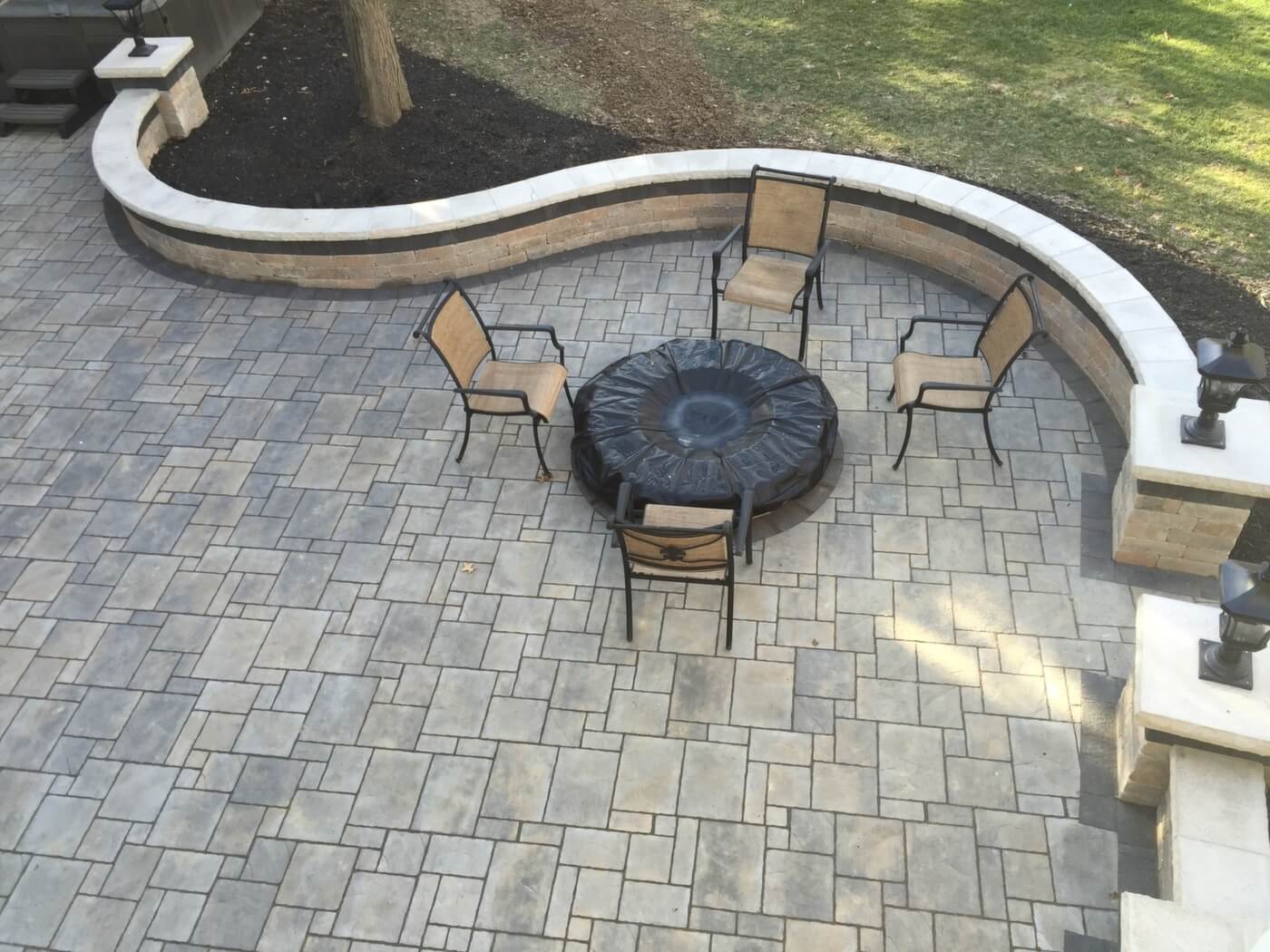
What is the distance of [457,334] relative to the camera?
637 centimetres

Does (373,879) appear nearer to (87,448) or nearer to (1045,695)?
(1045,695)

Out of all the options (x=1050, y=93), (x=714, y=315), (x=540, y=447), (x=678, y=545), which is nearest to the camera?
(x=678, y=545)

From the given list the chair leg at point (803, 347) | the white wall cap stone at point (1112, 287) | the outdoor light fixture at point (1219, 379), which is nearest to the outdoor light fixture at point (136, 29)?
the chair leg at point (803, 347)

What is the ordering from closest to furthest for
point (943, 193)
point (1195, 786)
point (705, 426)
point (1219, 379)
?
1. point (1195, 786)
2. point (1219, 379)
3. point (705, 426)
4. point (943, 193)

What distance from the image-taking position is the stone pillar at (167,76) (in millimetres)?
9266

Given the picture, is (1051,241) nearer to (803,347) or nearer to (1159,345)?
(1159,345)

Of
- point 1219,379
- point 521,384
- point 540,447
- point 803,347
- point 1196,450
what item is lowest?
point 540,447

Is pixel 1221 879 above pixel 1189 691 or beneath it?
beneath

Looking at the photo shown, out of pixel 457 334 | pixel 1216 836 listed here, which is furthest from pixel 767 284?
pixel 1216 836

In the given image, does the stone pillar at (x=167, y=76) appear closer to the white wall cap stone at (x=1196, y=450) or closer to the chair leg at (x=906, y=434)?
the chair leg at (x=906, y=434)

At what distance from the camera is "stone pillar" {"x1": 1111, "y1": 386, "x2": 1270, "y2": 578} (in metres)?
5.11

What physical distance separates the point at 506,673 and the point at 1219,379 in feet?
13.4

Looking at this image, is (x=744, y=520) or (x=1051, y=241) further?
(x=1051, y=241)

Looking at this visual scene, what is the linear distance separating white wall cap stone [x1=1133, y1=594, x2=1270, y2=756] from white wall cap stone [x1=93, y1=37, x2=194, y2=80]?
379 inches
